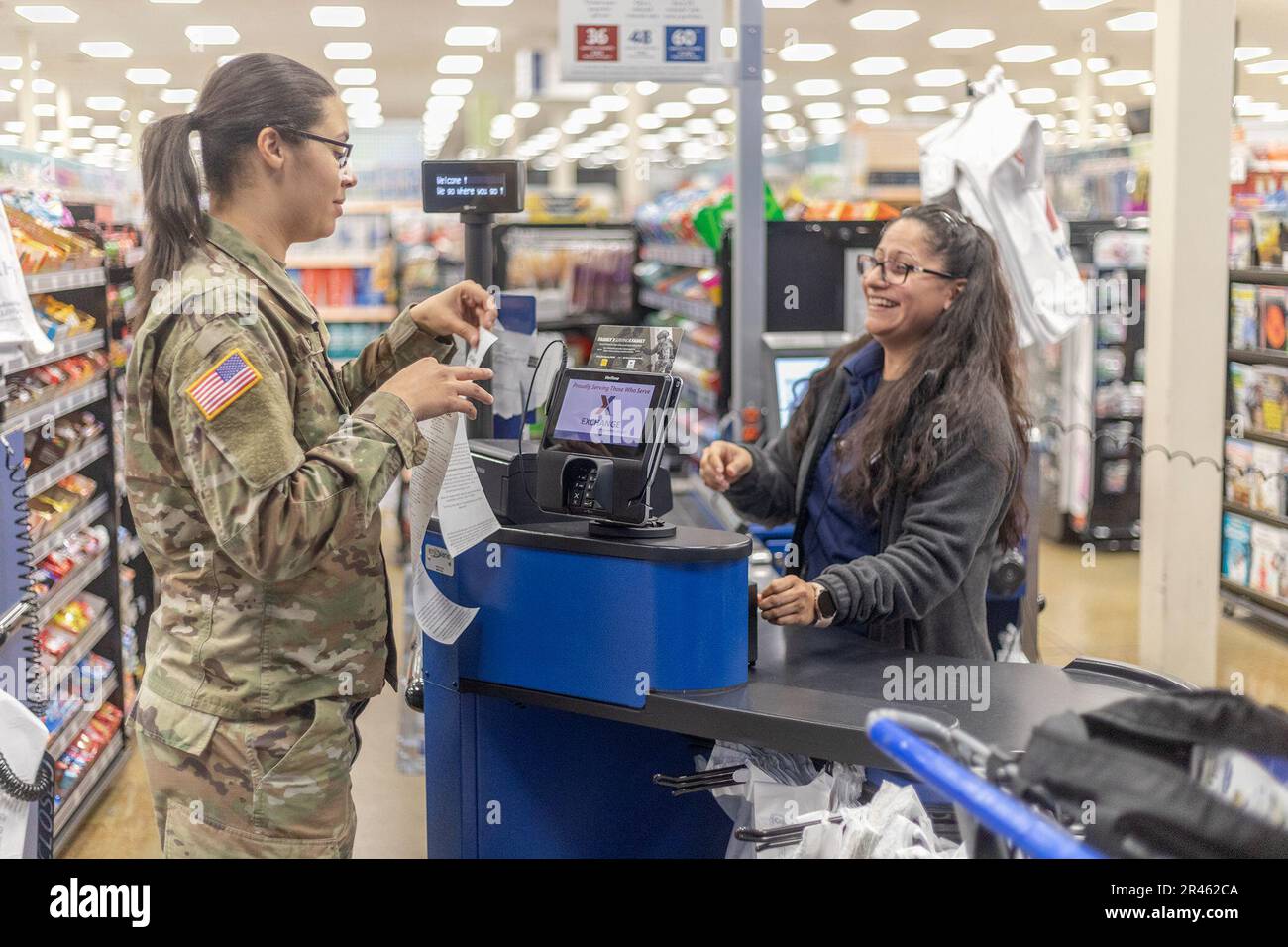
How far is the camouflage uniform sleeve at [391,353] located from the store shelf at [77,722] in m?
1.90

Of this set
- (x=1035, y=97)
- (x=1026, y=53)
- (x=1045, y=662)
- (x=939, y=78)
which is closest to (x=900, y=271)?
(x=1045, y=662)

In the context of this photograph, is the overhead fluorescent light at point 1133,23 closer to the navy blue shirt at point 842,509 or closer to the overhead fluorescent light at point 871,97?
the overhead fluorescent light at point 871,97

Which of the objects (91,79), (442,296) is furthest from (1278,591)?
(91,79)

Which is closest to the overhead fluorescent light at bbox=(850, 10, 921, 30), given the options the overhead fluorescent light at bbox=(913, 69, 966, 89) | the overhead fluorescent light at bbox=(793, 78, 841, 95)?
the overhead fluorescent light at bbox=(913, 69, 966, 89)

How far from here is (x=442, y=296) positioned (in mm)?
2205

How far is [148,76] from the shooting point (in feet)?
58.3

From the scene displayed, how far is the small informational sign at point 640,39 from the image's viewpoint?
4.00 m

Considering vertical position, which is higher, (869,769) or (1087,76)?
(1087,76)

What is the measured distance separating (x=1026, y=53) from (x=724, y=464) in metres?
15.7

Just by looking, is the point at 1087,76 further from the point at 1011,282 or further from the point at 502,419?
the point at 502,419

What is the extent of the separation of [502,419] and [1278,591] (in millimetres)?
4559

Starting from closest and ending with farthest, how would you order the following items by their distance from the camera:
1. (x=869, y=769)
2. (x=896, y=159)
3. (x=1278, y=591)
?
(x=869, y=769), (x=1278, y=591), (x=896, y=159)

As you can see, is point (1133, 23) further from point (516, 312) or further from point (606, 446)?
point (606, 446)

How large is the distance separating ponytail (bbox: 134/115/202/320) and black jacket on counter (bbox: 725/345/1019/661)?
1.18 metres
